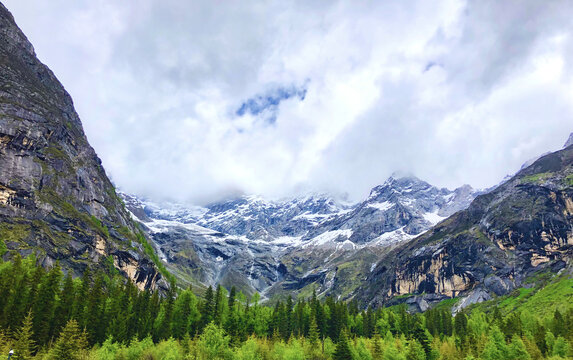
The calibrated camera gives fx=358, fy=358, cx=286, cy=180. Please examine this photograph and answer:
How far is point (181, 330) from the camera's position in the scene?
399 feet

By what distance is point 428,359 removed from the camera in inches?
4210

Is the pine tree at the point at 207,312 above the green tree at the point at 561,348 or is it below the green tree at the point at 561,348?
above

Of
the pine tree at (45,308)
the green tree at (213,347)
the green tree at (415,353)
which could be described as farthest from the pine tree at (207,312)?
the green tree at (415,353)

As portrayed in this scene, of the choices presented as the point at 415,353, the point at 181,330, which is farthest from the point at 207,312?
the point at 415,353

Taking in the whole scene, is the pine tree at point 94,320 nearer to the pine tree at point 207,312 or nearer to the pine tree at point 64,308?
the pine tree at point 64,308

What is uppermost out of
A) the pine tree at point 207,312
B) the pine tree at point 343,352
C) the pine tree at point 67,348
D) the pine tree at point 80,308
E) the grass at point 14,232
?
the grass at point 14,232

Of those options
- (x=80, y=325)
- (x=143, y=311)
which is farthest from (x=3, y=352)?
(x=143, y=311)

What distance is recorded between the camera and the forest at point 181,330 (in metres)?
84.1

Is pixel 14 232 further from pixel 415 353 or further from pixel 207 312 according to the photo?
pixel 415 353

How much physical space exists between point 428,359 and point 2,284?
118 metres

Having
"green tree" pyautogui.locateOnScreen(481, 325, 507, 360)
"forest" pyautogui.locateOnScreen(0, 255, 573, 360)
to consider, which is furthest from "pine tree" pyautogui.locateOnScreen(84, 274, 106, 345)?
"green tree" pyautogui.locateOnScreen(481, 325, 507, 360)

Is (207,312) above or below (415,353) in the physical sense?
above

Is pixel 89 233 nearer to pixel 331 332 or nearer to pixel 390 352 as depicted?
pixel 331 332

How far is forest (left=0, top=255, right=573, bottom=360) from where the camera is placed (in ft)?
276
